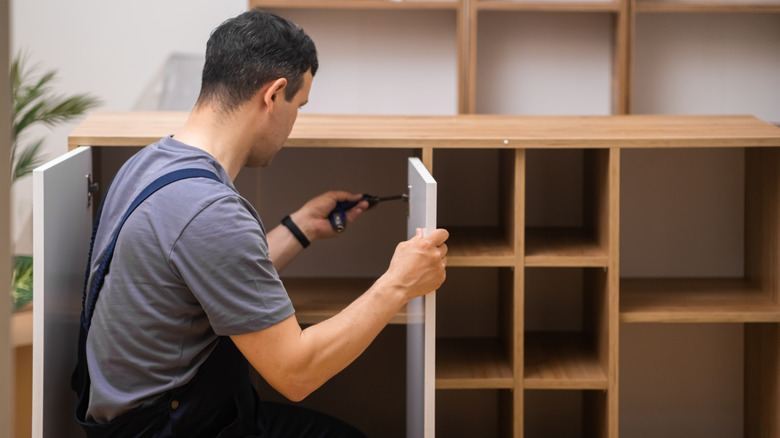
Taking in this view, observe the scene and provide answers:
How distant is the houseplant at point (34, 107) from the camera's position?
2303mm

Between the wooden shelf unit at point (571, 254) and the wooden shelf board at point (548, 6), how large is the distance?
0.34 metres

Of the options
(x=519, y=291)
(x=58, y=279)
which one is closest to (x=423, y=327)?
(x=519, y=291)

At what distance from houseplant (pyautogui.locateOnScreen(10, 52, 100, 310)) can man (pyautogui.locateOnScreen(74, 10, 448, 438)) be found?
1054mm

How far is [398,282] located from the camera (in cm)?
146

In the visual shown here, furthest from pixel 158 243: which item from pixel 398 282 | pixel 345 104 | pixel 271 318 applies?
pixel 345 104

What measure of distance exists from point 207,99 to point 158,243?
337 mm

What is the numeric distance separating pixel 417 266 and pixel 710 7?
128 centimetres

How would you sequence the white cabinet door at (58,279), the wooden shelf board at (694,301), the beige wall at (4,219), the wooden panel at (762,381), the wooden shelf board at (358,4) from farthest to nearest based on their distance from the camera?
1. the wooden shelf board at (358,4)
2. the wooden panel at (762,381)
3. the wooden shelf board at (694,301)
4. the white cabinet door at (58,279)
5. the beige wall at (4,219)

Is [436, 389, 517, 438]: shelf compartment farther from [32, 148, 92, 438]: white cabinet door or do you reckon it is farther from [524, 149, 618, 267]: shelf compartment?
[32, 148, 92, 438]: white cabinet door

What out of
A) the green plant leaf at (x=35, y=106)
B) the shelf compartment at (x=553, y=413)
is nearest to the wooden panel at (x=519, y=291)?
the shelf compartment at (x=553, y=413)

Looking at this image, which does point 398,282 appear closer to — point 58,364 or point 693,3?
point 58,364

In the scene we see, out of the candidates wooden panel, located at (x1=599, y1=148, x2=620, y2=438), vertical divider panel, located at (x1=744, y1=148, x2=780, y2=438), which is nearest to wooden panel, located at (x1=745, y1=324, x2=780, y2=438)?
vertical divider panel, located at (x1=744, y1=148, x2=780, y2=438)

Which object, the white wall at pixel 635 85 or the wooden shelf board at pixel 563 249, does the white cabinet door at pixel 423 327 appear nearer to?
the wooden shelf board at pixel 563 249

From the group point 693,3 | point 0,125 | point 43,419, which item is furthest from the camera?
point 693,3
